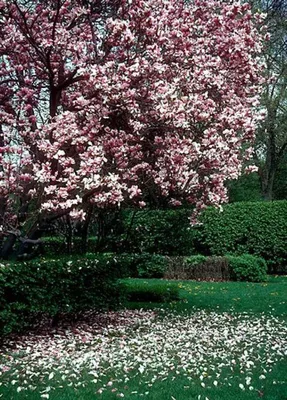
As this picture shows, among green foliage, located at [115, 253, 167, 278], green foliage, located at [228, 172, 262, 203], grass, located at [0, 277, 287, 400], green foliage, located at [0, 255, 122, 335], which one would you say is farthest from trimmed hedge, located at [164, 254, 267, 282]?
green foliage, located at [228, 172, 262, 203]

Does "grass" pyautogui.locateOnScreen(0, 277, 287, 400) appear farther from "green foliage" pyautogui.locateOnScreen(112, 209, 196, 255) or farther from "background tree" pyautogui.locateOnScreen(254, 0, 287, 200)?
"background tree" pyautogui.locateOnScreen(254, 0, 287, 200)

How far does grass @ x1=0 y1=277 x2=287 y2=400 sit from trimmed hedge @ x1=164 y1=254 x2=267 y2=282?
5646 millimetres

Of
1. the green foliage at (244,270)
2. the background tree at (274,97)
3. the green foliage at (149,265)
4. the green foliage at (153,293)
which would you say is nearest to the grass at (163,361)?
the green foliage at (153,293)

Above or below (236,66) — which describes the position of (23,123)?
below

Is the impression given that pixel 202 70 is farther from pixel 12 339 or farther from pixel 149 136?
pixel 12 339

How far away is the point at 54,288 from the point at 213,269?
8.72 m

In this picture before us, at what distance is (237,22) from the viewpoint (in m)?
8.77

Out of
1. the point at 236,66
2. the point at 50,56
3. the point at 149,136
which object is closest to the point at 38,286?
the point at 149,136

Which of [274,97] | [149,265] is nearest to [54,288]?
[149,265]

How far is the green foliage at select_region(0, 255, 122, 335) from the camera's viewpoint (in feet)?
22.9

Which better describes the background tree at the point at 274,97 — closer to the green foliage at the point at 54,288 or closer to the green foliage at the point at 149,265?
the green foliage at the point at 149,265

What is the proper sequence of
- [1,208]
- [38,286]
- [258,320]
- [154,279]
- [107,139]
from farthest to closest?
[154,279]
[258,320]
[1,208]
[107,139]
[38,286]

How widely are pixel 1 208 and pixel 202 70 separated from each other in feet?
12.4

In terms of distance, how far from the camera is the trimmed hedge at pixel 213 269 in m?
15.6
